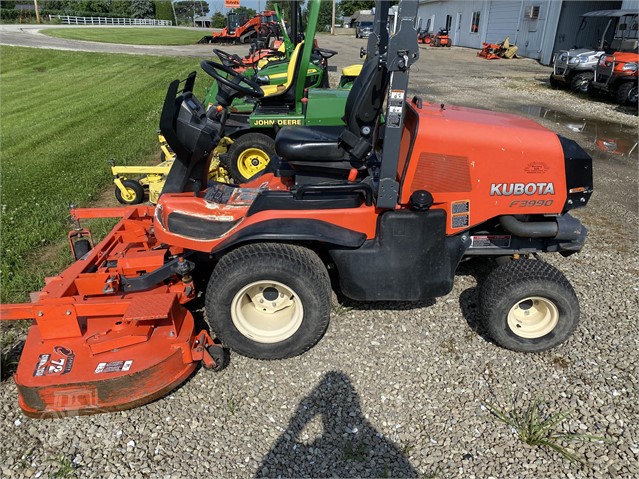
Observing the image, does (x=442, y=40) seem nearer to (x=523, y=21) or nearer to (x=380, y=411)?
(x=523, y=21)

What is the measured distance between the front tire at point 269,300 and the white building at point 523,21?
50.8ft

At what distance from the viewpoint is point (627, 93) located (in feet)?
35.3

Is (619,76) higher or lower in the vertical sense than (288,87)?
lower

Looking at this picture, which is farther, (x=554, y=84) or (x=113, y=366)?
(x=554, y=84)

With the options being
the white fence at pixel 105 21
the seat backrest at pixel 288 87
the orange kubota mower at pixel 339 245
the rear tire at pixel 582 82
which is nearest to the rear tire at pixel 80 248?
the orange kubota mower at pixel 339 245

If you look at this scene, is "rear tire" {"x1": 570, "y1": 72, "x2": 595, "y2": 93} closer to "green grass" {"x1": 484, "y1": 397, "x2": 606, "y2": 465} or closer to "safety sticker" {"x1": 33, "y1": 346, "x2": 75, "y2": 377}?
"green grass" {"x1": 484, "y1": 397, "x2": 606, "y2": 465}

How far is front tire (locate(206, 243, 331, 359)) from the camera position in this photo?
2.66 m

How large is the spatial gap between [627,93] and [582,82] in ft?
6.55

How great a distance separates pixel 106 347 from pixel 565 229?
267cm

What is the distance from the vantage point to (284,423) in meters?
2.49

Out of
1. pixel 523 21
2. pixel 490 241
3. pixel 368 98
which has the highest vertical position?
pixel 523 21

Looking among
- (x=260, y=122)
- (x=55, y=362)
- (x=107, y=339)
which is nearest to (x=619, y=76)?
(x=260, y=122)

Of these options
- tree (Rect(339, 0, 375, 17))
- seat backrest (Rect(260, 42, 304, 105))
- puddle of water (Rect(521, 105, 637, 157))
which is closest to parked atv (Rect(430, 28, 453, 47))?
puddle of water (Rect(521, 105, 637, 157))

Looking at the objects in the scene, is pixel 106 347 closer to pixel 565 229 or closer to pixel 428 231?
pixel 428 231
